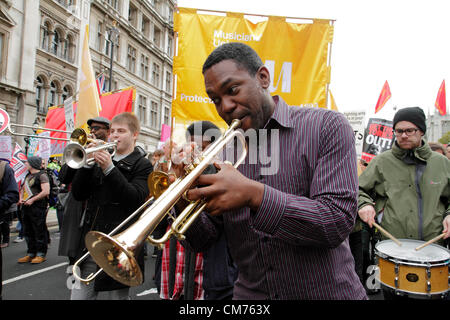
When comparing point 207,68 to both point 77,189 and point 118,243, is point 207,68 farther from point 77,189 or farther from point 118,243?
point 77,189

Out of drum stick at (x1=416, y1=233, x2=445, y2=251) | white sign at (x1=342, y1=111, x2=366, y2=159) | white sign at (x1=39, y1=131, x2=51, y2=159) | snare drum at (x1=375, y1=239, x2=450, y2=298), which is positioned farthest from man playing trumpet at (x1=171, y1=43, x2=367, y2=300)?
white sign at (x1=39, y1=131, x2=51, y2=159)

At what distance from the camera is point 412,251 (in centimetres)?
298

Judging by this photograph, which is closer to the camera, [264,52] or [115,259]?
[115,259]

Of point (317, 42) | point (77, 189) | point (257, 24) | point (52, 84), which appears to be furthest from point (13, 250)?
point (52, 84)

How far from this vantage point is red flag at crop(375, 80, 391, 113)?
8477mm

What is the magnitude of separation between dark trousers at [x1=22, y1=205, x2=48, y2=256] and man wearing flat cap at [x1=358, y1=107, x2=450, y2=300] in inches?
245

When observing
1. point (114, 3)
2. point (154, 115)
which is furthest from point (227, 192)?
point (154, 115)

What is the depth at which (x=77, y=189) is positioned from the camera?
122 inches

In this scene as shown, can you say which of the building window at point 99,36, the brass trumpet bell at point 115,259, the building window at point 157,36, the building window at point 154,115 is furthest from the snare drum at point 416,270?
the building window at point 157,36

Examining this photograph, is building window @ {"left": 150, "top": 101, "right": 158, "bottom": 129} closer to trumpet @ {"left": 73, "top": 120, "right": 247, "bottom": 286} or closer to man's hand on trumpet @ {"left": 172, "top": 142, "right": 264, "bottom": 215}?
trumpet @ {"left": 73, "top": 120, "right": 247, "bottom": 286}

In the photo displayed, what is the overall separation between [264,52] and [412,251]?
314 centimetres

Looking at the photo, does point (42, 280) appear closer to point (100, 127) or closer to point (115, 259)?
point (100, 127)

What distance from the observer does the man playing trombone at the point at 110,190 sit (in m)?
2.89
